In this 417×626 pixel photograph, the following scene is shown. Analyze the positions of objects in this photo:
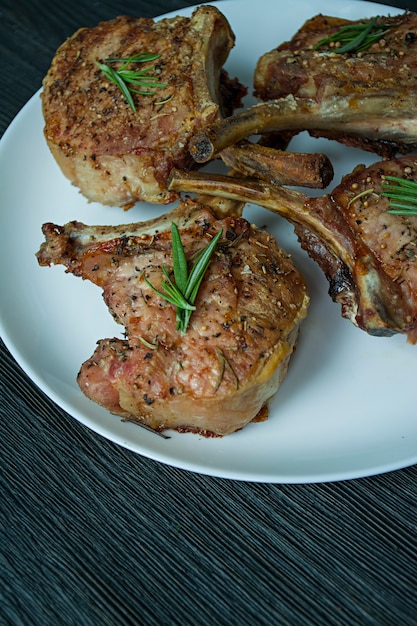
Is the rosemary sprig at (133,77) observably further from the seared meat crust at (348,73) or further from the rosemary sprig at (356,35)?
the rosemary sprig at (356,35)

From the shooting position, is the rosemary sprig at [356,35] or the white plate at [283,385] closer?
the white plate at [283,385]

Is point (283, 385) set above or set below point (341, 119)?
below

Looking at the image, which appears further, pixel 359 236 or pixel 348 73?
pixel 348 73

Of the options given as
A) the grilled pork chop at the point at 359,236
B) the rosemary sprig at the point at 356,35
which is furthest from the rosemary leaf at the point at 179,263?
the rosemary sprig at the point at 356,35

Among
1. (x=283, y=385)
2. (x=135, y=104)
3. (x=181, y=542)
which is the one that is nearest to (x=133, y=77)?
(x=135, y=104)

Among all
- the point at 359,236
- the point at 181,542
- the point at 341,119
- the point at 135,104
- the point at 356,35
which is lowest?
the point at 181,542

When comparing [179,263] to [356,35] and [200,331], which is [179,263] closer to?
[200,331]

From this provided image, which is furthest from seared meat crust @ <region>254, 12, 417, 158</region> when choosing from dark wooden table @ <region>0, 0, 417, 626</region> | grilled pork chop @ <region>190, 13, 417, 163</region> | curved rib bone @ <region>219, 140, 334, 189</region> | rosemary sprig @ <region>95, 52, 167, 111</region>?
dark wooden table @ <region>0, 0, 417, 626</region>
